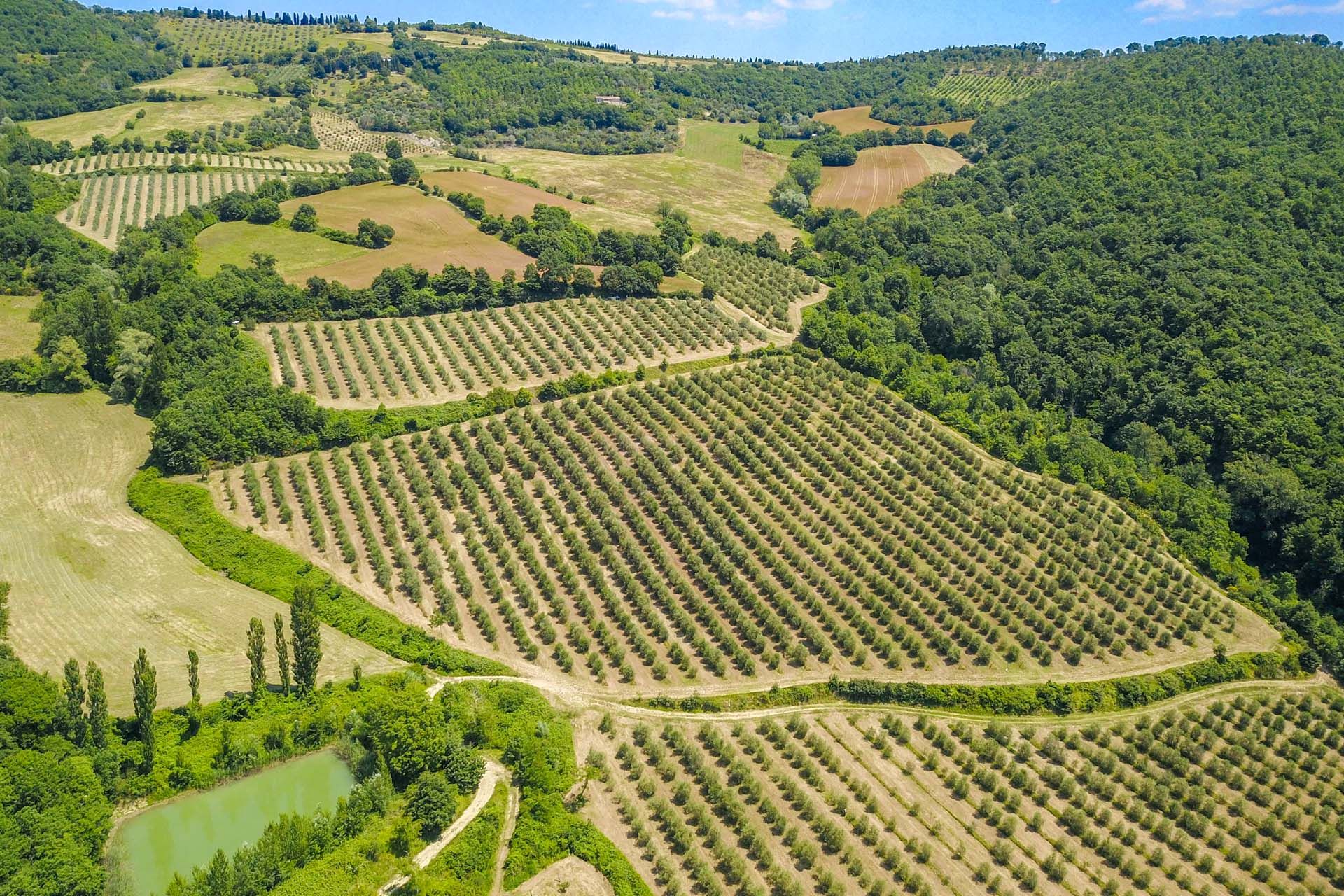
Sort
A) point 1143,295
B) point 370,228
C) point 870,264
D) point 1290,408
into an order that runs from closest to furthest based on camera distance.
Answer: point 1290,408, point 1143,295, point 370,228, point 870,264

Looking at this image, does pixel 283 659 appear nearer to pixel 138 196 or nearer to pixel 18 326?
pixel 18 326

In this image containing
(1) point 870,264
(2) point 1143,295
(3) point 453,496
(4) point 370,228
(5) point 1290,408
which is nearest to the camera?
(3) point 453,496

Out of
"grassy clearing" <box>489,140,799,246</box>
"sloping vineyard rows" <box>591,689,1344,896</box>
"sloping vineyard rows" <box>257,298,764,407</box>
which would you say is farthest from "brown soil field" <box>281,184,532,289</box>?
"sloping vineyard rows" <box>591,689,1344,896</box>

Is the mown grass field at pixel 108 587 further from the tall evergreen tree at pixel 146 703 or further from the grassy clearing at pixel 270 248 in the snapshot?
the grassy clearing at pixel 270 248

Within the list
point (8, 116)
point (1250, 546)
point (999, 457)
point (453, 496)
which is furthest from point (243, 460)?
point (8, 116)

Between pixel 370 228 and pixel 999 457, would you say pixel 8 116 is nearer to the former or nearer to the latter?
pixel 370 228

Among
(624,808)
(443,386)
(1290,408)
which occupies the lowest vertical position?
(624,808)

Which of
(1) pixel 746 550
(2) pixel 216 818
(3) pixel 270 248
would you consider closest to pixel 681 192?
(3) pixel 270 248
